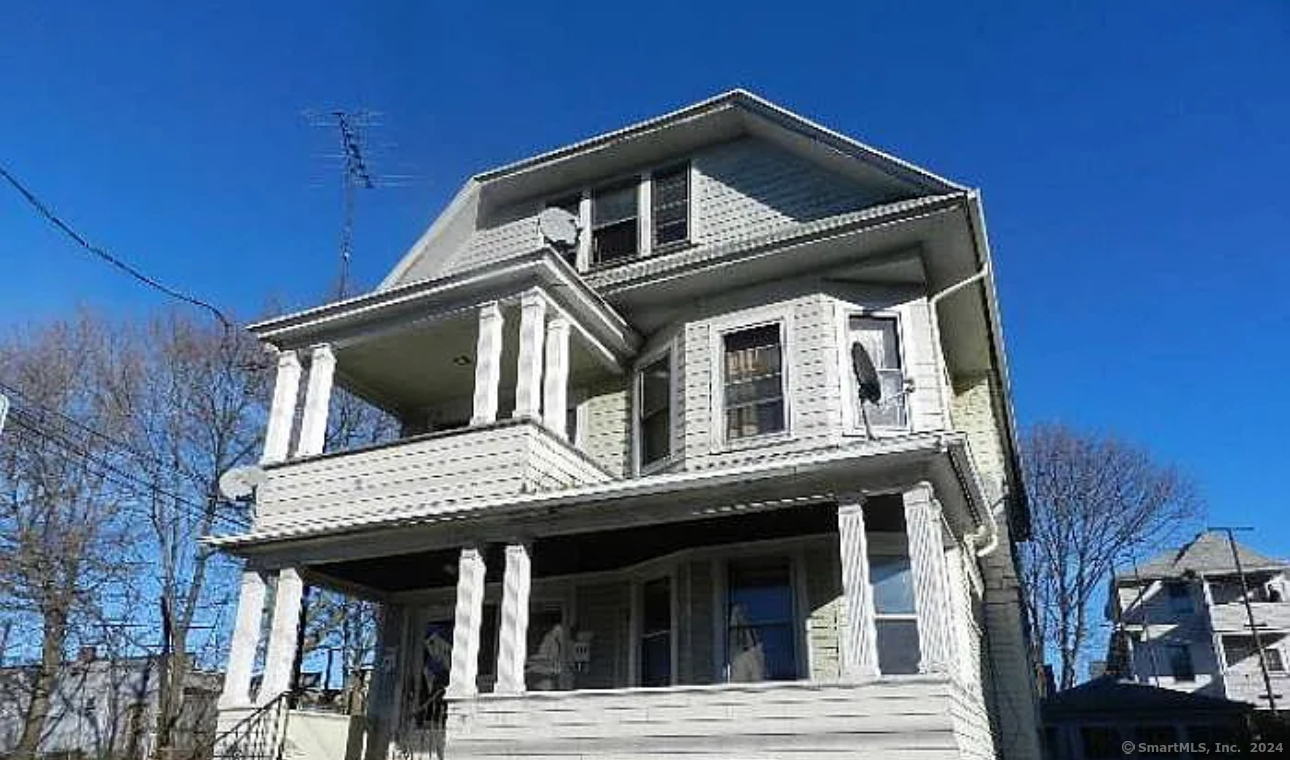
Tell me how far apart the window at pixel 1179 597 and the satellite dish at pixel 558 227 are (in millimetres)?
46395

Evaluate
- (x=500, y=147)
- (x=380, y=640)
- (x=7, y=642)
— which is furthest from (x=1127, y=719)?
(x=7, y=642)

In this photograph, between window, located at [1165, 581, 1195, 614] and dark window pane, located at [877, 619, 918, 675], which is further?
window, located at [1165, 581, 1195, 614]

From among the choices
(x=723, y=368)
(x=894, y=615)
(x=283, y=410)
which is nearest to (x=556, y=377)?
(x=723, y=368)

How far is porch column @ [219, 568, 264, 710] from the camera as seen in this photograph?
10312 millimetres

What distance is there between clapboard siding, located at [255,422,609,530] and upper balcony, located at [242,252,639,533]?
0.05 ft

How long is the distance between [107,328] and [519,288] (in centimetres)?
1642

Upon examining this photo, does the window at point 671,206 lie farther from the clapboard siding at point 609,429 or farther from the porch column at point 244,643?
the porch column at point 244,643

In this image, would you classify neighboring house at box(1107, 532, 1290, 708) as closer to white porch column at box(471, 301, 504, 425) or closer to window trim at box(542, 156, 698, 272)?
window trim at box(542, 156, 698, 272)

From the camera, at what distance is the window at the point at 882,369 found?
10642 mm

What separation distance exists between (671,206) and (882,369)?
4.25 metres

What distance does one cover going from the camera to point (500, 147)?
15.9 metres

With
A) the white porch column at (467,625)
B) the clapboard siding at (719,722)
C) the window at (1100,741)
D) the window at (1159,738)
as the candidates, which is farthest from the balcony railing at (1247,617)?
the white porch column at (467,625)

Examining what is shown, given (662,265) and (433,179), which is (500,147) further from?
(662,265)

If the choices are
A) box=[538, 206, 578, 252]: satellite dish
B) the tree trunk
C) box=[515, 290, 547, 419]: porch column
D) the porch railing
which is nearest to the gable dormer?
box=[538, 206, 578, 252]: satellite dish
